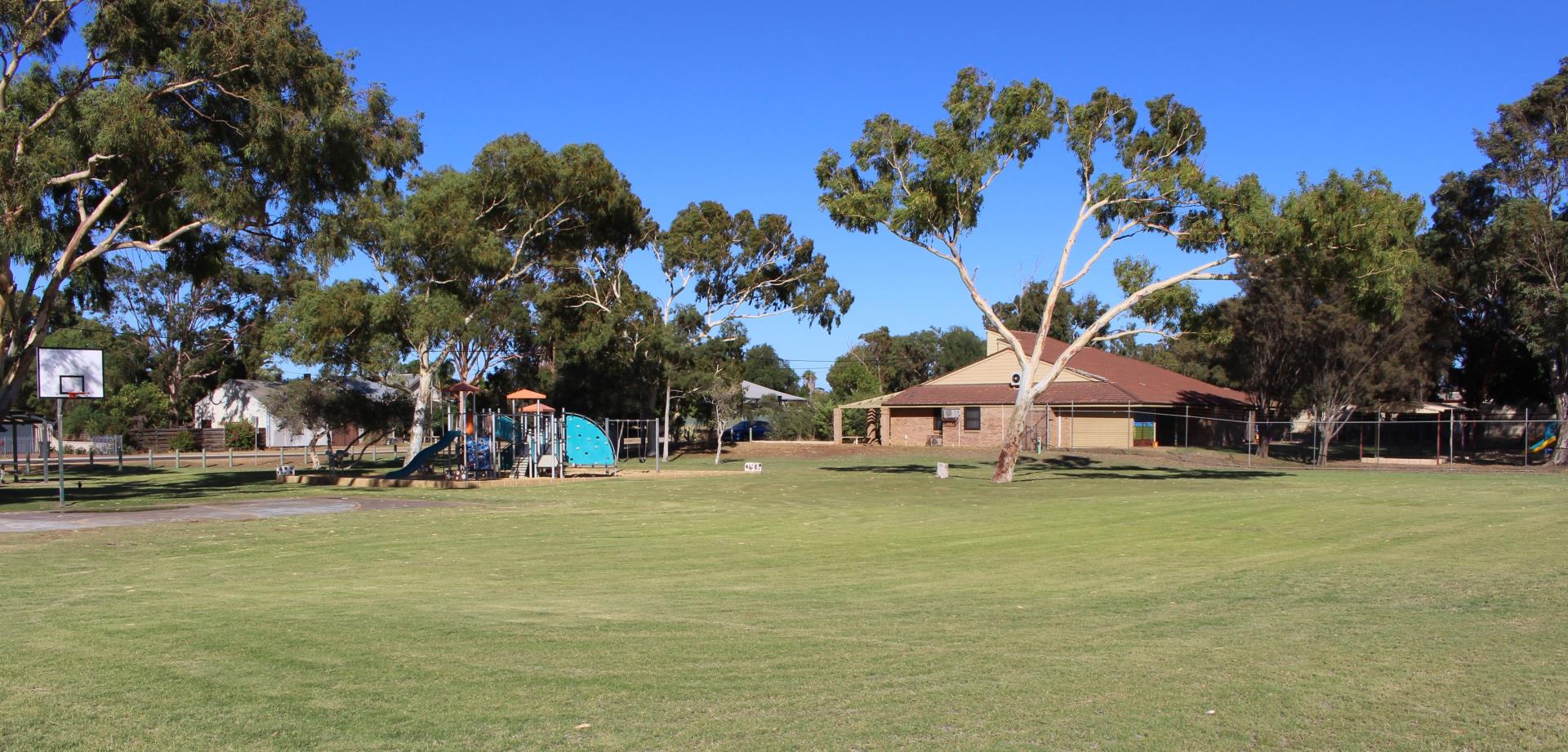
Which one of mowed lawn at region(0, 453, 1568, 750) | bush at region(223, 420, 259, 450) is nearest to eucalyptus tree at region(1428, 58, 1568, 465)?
mowed lawn at region(0, 453, 1568, 750)

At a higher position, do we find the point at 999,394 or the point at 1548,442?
the point at 999,394

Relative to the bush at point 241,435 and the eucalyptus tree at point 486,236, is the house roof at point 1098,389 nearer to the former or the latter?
the eucalyptus tree at point 486,236

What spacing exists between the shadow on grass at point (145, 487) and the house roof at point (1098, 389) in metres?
34.3

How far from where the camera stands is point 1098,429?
56.6 m

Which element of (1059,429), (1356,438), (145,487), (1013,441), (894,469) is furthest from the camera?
(1356,438)

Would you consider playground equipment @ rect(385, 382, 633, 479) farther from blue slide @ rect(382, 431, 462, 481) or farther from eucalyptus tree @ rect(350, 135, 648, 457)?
eucalyptus tree @ rect(350, 135, 648, 457)

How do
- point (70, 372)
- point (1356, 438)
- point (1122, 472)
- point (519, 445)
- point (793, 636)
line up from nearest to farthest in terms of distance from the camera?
point (793, 636)
point (70, 372)
point (519, 445)
point (1122, 472)
point (1356, 438)

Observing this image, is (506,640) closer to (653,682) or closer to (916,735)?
(653,682)

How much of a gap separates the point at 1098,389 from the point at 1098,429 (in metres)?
1.97

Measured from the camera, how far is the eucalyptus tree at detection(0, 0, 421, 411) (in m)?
25.4

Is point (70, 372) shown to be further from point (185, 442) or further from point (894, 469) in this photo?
point (185, 442)

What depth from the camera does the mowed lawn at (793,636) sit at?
6.27 m

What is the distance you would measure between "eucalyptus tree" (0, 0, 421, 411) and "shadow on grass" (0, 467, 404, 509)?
3219 mm

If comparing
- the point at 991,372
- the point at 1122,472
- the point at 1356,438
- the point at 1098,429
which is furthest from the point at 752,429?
the point at 1122,472
